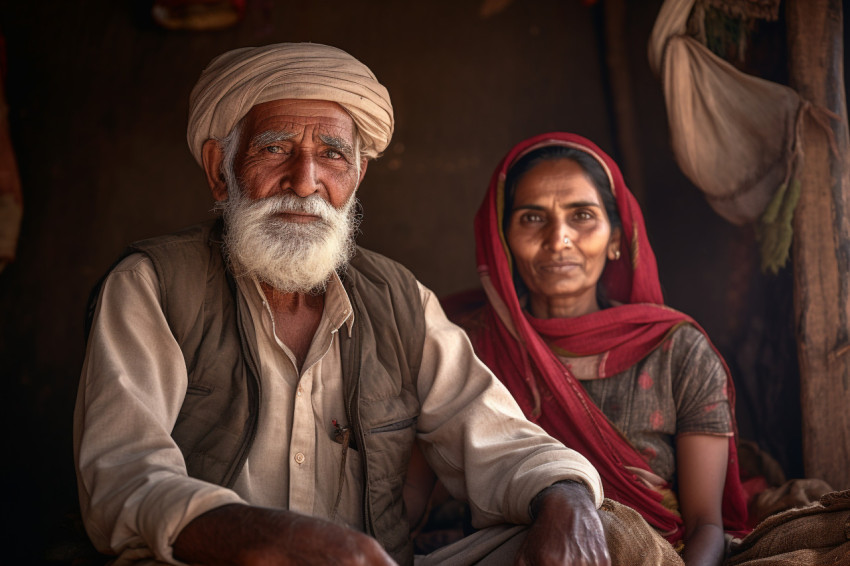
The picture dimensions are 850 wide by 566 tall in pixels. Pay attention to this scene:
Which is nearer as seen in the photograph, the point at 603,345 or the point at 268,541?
the point at 268,541

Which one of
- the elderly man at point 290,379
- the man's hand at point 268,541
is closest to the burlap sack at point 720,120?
the elderly man at point 290,379

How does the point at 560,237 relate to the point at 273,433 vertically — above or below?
above

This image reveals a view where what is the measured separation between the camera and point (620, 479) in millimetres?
2973

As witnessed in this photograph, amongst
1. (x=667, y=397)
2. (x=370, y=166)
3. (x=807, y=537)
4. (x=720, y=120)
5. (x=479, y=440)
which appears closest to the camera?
(x=807, y=537)

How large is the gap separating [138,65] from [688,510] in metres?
3.45

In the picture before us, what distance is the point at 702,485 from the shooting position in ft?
9.76

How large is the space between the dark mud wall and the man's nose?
6.18 ft

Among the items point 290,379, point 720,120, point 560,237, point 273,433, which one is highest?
point 720,120

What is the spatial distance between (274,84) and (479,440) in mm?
1325

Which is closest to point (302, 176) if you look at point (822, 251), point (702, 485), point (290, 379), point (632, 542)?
point (290, 379)

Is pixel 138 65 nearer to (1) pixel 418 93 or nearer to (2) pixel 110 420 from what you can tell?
(1) pixel 418 93

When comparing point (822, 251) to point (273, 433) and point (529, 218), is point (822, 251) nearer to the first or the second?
point (529, 218)

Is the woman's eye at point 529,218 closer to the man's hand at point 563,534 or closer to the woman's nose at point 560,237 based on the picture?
the woman's nose at point 560,237

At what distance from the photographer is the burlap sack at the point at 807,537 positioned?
230 cm
